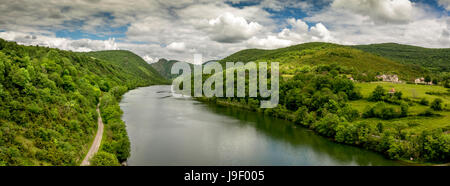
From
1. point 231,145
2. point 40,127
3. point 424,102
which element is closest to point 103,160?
point 40,127

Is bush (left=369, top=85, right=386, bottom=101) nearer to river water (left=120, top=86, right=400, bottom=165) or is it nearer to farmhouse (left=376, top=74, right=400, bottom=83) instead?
river water (left=120, top=86, right=400, bottom=165)

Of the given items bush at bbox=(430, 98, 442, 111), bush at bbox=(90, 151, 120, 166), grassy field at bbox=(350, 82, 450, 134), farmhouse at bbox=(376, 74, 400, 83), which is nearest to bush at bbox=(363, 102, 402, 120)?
grassy field at bbox=(350, 82, 450, 134)

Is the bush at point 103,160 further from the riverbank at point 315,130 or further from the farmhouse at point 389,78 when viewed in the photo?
the farmhouse at point 389,78

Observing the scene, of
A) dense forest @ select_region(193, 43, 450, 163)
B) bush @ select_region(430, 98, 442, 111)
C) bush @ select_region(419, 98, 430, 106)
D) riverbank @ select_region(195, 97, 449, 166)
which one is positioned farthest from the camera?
bush @ select_region(419, 98, 430, 106)

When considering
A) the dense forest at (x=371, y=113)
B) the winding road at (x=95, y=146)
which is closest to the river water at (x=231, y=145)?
the dense forest at (x=371, y=113)

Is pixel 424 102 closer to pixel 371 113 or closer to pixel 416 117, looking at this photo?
pixel 416 117

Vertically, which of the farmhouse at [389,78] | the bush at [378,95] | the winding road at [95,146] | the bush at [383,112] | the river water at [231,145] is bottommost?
the river water at [231,145]
